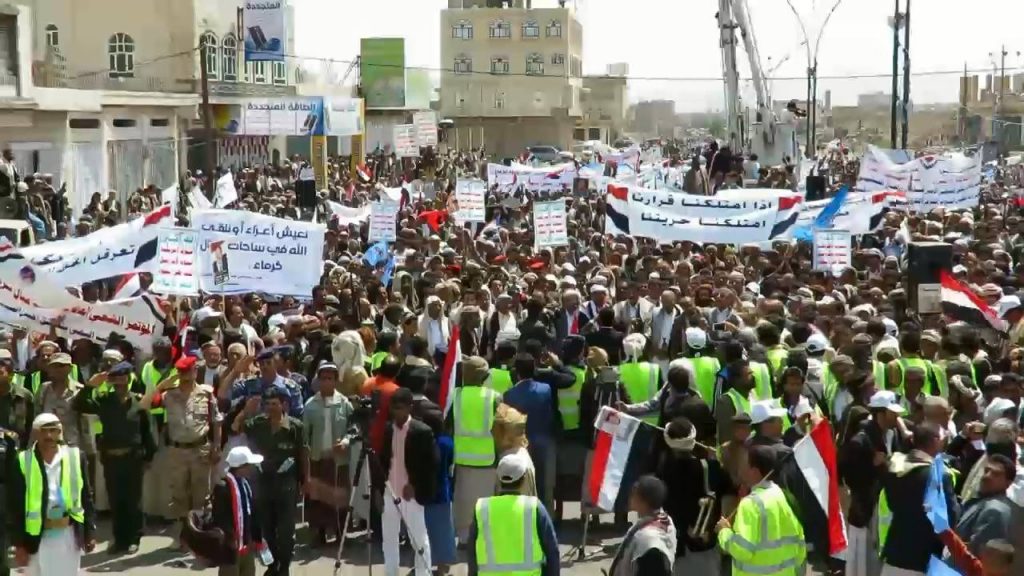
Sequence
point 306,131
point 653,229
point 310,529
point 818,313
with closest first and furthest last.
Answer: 1. point 310,529
2. point 818,313
3. point 653,229
4. point 306,131

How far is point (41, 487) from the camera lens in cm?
922

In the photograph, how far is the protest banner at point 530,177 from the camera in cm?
2941

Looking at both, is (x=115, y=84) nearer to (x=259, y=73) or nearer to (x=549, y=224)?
(x=259, y=73)

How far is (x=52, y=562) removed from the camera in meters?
9.42

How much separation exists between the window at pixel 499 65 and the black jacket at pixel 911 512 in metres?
93.8

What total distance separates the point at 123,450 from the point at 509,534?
4.94 m

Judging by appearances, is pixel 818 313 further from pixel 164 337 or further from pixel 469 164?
pixel 469 164

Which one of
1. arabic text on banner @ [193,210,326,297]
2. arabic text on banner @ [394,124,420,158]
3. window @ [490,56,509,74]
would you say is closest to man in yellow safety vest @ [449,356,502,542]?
arabic text on banner @ [193,210,326,297]

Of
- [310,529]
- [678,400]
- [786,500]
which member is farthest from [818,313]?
[786,500]

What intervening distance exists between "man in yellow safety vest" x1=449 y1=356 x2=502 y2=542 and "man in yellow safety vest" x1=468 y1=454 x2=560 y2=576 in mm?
2974

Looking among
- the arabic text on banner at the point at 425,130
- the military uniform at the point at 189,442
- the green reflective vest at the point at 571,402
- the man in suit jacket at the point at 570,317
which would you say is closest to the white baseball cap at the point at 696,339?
the green reflective vest at the point at 571,402

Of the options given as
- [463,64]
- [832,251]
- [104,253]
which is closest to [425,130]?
[832,251]

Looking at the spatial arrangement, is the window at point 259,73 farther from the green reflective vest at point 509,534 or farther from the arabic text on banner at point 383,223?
the green reflective vest at point 509,534

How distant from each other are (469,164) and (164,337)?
39.7 metres
